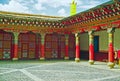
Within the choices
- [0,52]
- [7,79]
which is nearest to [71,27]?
[0,52]

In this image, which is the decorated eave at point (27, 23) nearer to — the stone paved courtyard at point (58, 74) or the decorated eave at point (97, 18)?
the decorated eave at point (97, 18)

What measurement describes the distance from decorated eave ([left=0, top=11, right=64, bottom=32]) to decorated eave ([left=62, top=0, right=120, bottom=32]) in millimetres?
1684

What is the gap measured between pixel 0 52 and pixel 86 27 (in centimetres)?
821

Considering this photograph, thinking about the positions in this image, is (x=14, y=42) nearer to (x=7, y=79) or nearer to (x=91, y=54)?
(x=91, y=54)

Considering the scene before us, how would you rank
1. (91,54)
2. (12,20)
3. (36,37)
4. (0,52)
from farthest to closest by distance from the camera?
(36,37), (0,52), (12,20), (91,54)

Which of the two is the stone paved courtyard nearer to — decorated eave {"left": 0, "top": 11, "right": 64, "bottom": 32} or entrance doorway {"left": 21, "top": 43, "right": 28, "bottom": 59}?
decorated eave {"left": 0, "top": 11, "right": 64, "bottom": 32}

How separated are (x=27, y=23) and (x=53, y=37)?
3.55 meters

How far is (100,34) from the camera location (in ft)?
57.1

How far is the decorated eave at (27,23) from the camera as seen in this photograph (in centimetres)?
1623

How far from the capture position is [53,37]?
64.7ft

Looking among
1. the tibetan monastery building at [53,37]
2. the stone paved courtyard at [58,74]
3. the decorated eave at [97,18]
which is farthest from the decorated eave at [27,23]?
the stone paved courtyard at [58,74]

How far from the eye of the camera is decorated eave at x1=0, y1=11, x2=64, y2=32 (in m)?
16.2

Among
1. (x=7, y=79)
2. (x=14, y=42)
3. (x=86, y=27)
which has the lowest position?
(x=7, y=79)

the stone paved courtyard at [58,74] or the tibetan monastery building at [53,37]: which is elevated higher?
the tibetan monastery building at [53,37]
